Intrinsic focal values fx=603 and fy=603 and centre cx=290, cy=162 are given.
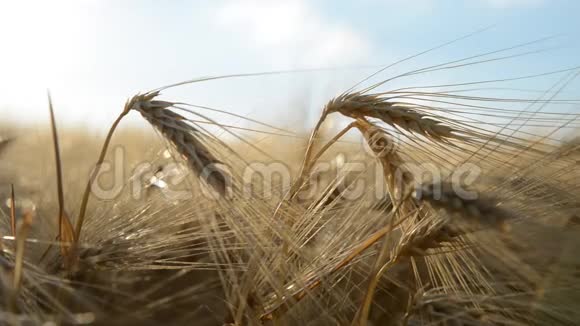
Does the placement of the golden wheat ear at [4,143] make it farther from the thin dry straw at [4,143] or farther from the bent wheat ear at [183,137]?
the bent wheat ear at [183,137]

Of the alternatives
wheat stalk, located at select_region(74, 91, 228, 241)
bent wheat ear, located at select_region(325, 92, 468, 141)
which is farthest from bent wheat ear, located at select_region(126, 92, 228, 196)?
bent wheat ear, located at select_region(325, 92, 468, 141)

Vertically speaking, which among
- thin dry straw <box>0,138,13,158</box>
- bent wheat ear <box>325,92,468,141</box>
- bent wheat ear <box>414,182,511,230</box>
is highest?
thin dry straw <box>0,138,13,158</box>

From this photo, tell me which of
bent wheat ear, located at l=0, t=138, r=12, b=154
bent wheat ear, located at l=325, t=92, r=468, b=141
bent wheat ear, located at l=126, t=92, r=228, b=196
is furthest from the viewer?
bent wheat ear, located at l=0, t=138, r=12, b=154

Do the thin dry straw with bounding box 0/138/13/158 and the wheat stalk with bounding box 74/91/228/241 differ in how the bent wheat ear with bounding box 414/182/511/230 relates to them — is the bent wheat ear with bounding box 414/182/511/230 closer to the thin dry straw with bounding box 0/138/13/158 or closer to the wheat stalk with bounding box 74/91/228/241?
the wheat stalk with bounding box 74/91/228/241

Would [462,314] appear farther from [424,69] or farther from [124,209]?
[124,209]

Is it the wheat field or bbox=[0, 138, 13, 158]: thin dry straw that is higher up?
bbox=[0, 138, 13, 158]: thin dry straw

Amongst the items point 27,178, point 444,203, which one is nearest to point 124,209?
point 27,178

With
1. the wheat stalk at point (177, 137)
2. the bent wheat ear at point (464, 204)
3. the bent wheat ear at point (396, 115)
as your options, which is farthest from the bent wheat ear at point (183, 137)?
the bent wheat ear at point (396, 115)
